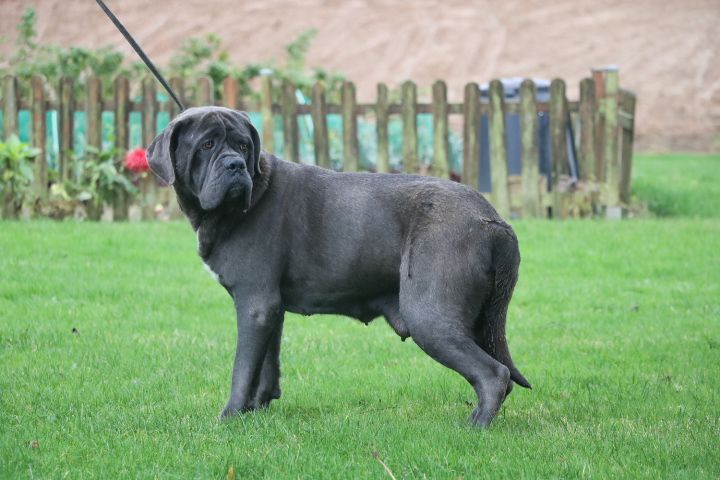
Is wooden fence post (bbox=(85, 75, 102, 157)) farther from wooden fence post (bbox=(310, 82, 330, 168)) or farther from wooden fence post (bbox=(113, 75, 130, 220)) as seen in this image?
wooden fence post (bbox=(310, 82, 330, 168))

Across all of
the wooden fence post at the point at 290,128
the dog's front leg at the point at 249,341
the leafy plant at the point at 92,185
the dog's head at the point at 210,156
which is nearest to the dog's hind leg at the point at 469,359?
the dog's front leg at the point at 249,341

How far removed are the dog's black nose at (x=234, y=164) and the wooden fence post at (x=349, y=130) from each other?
769 cm

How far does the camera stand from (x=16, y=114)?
13.1 meters

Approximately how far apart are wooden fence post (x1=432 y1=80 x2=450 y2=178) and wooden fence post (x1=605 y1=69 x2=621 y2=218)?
1874 millimetres

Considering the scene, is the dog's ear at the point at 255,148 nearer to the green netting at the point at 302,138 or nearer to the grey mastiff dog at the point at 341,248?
the grey mastiff dog at the point at 341,248

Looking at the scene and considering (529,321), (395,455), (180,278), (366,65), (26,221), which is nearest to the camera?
(395,455)

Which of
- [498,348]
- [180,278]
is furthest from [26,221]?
[498,348]

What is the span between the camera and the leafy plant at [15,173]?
12.0 m

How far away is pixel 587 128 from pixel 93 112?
5801 millimetres

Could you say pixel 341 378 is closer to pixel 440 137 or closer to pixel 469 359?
pixel 469 359

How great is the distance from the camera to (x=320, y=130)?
42.1ft

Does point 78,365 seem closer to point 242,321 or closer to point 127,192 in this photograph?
point 242,321

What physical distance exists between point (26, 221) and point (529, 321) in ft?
20.6

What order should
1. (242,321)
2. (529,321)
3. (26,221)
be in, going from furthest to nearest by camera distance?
(26,221), (529,321), (242,321)
